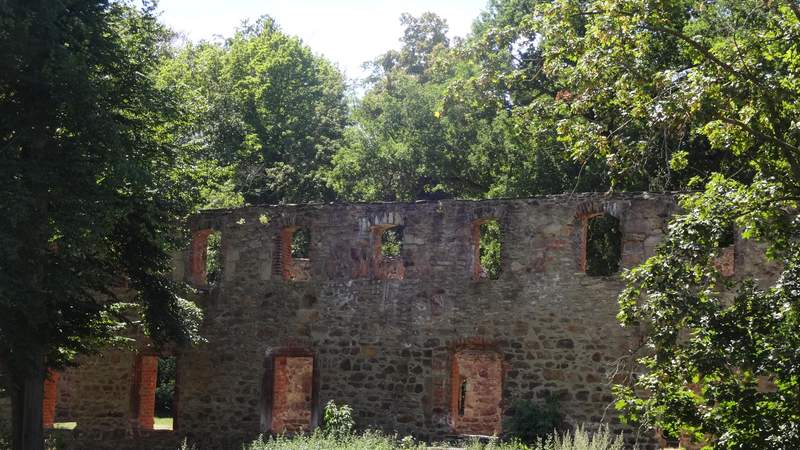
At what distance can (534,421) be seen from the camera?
56.4ft

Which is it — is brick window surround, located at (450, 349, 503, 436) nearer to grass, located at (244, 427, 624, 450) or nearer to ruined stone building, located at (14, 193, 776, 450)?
ruined stone building, located at (14, 193, 776, 450)

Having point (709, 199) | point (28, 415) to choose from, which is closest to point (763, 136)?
point (709, 199)

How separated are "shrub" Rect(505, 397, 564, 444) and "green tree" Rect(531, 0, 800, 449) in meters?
6.28

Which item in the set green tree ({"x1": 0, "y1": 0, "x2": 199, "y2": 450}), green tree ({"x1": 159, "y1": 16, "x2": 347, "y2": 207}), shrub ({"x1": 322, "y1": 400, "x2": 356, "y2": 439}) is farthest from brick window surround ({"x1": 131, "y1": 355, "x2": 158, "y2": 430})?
green tree ({"x1": 159, "y1": 16, "x2": 347, "y2": 207})

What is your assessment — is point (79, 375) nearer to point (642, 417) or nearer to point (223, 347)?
point (223, 347)

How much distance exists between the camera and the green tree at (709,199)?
9.97 metres

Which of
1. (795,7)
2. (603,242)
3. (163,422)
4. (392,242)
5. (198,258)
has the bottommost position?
(163,422)

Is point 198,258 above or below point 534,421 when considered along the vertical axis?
above

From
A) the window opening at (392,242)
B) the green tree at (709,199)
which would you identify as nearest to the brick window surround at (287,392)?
the window opening at (392,242)

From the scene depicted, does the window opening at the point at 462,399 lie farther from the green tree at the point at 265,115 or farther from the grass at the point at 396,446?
the grass at the point at 396,446

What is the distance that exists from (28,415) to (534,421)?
7.86m

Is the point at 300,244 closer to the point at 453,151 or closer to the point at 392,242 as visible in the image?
the point at 392,242

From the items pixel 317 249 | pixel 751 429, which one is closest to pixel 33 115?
pixel 317 249

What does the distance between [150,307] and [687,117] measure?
10.8 meters
